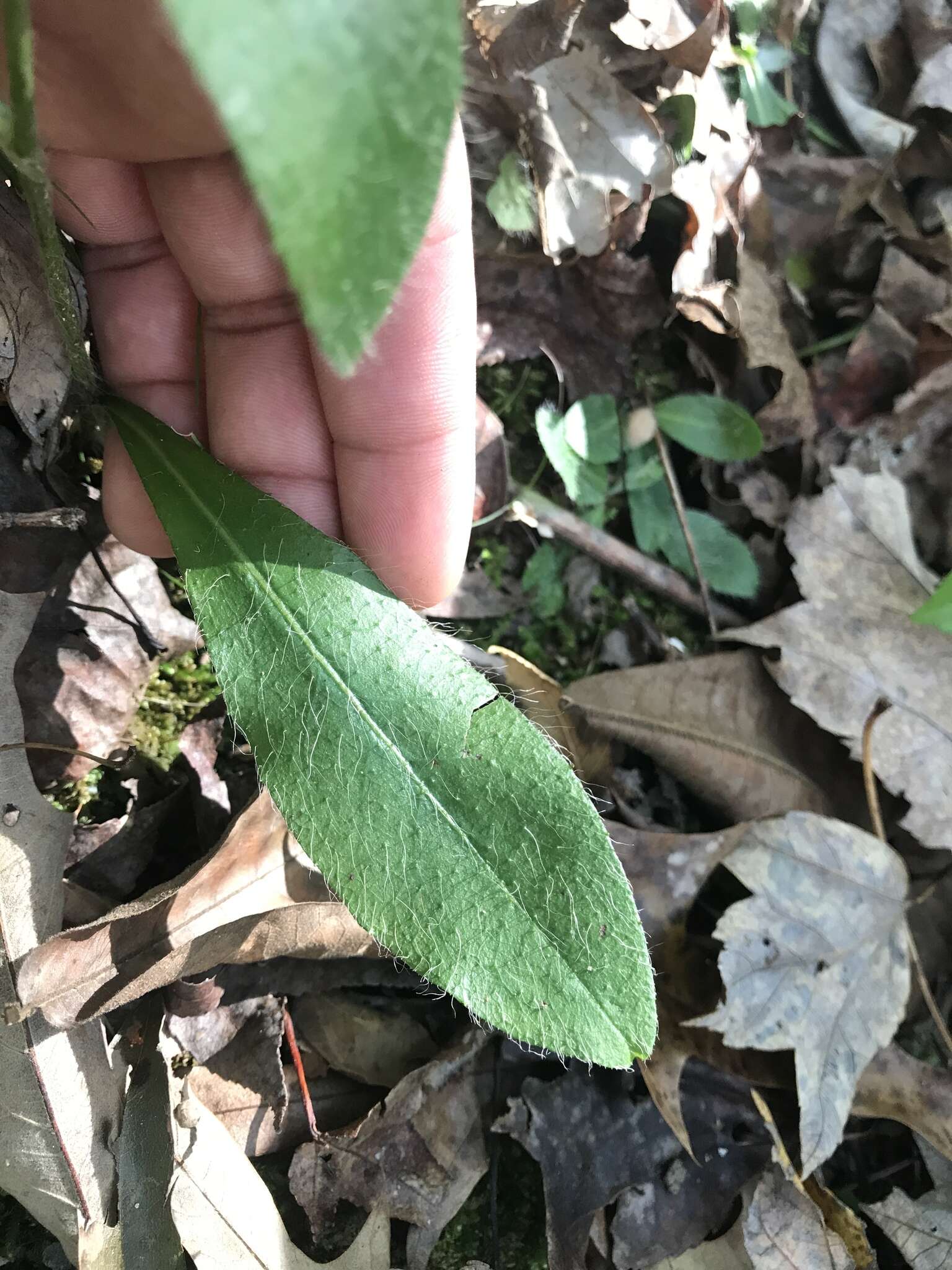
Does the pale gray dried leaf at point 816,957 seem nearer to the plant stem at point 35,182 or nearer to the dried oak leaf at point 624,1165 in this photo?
the dried oak leaf at point 624,1165

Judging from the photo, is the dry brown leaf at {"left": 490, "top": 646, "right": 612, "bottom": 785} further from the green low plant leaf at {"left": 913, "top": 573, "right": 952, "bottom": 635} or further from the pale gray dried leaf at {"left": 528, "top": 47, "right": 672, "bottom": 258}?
the pale gray dried leaf at {"left": 528, "top": 47, "right": 672, "bottom": 258}

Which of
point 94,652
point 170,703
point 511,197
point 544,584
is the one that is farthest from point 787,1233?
point 511,197

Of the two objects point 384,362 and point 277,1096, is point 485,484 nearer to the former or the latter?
point 384,362

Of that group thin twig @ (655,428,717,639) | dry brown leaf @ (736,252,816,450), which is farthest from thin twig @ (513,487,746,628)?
dry brown leaf @ (736,252,816,450)

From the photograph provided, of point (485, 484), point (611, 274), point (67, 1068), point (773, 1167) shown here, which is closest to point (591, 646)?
point (485, 484)

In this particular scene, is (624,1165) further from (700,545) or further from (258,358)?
(258,358)

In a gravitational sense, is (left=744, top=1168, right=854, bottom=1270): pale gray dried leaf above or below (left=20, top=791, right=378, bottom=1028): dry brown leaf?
below

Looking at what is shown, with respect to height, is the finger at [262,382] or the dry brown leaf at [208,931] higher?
the finger at [262,382]

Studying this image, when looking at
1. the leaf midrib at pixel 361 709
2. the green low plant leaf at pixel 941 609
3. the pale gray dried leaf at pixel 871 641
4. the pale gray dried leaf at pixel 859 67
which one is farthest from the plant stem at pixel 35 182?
the pale gray dried leaf at pixel 859 67
